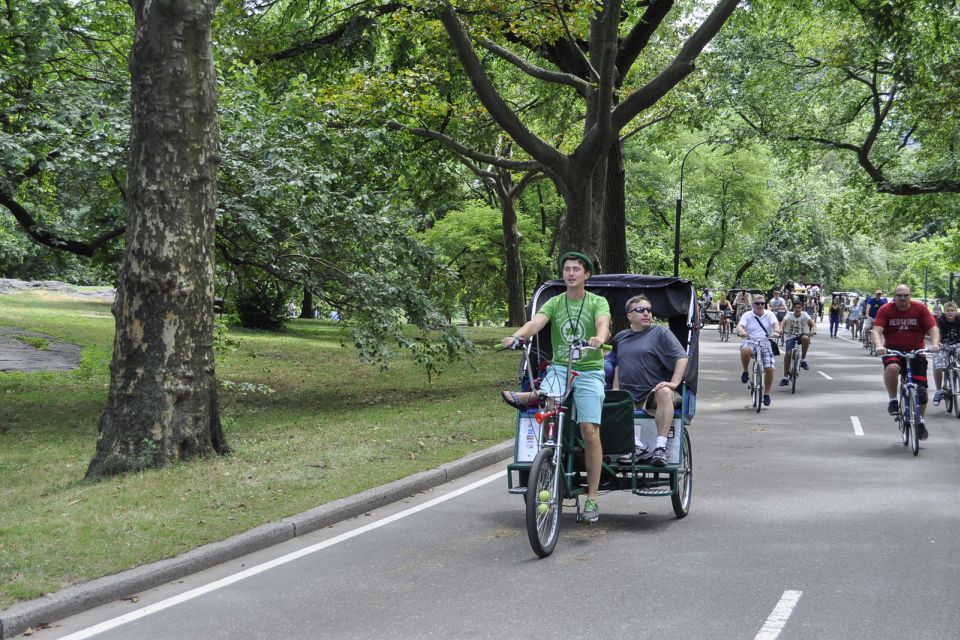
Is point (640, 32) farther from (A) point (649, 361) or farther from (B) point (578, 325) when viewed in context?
(B) point (578, 325)

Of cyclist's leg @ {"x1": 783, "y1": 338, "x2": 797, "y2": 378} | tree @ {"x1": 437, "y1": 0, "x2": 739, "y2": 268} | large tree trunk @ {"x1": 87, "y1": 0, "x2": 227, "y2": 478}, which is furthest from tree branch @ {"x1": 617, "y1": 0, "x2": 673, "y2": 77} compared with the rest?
large tree trunk @ {"x1": 87, "y1": 0, "x2": 227, "y2": 478}

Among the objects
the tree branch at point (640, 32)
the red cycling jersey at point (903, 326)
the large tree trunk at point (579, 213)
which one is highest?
the tree branch at point (640, 32)

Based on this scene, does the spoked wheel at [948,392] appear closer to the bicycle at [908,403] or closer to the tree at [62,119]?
the bicycle at [908,403]

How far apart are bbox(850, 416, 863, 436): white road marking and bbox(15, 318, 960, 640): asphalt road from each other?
124 inches

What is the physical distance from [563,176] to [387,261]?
3.94 m

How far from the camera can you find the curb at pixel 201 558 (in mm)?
5637

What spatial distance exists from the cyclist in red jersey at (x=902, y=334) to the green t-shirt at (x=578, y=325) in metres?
5.73

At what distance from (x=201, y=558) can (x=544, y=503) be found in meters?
2.23

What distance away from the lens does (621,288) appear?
33.9 feet

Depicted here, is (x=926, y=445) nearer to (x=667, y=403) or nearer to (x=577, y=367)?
(x=667, y=403)

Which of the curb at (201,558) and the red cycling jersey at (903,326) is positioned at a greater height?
the red cycling jersey at (903,326)

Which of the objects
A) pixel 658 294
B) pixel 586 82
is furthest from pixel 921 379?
pixel 586 82

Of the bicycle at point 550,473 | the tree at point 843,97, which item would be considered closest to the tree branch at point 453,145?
the tree at point 843,97

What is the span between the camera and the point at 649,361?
8812 millimetres
